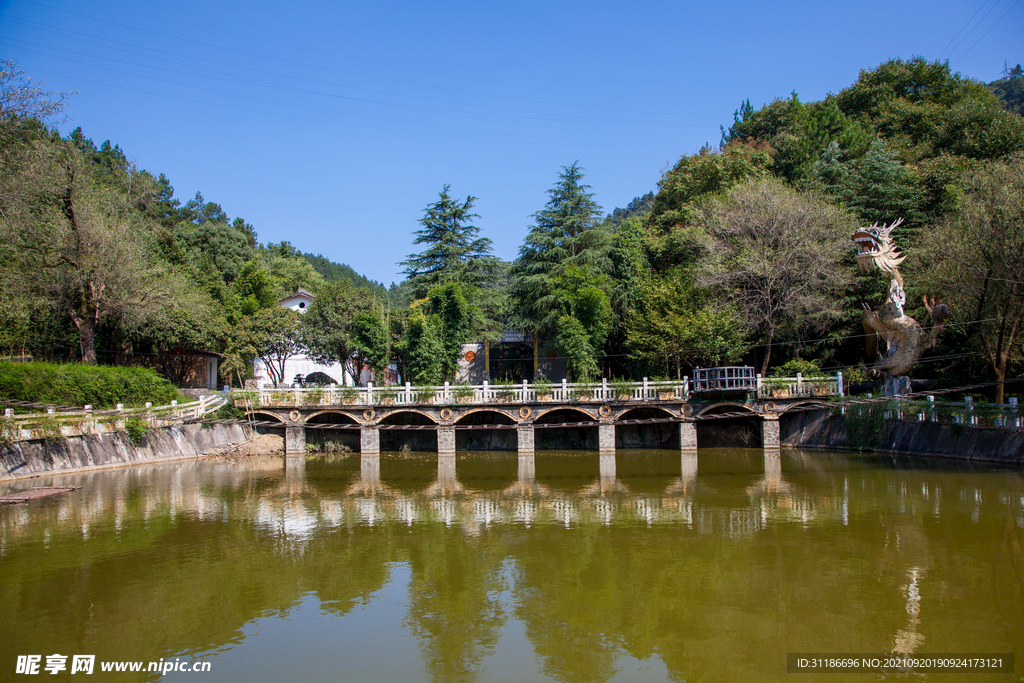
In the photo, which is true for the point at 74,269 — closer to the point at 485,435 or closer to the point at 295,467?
the point at 295,467

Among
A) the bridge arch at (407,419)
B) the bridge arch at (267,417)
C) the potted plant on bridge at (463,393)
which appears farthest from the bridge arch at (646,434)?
the bridge arch at (267,417)

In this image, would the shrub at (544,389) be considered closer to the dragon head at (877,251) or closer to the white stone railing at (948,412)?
the white stone railing at (948,412)

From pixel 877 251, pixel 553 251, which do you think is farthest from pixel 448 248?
pixel 877 251

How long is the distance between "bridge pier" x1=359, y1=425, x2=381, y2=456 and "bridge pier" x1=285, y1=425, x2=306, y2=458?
2521 millimetres

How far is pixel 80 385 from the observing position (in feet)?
77.4

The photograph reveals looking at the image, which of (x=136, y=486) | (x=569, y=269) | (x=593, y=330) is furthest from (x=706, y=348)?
(x=136, y=486)

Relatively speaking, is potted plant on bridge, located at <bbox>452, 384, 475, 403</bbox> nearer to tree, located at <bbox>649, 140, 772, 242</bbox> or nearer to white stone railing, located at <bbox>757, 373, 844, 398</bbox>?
white stone railing, located at <bbox>757, 373, 844, 398</bbox>

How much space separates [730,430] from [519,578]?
65.6ft

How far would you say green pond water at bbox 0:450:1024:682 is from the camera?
8.37 meters

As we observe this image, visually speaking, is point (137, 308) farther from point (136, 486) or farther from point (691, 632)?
point (691, 632)

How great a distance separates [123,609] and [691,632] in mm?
8284

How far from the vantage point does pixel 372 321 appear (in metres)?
32.4

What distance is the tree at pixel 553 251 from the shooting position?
1286 inches

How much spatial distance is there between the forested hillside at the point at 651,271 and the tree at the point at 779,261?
0.09 m
